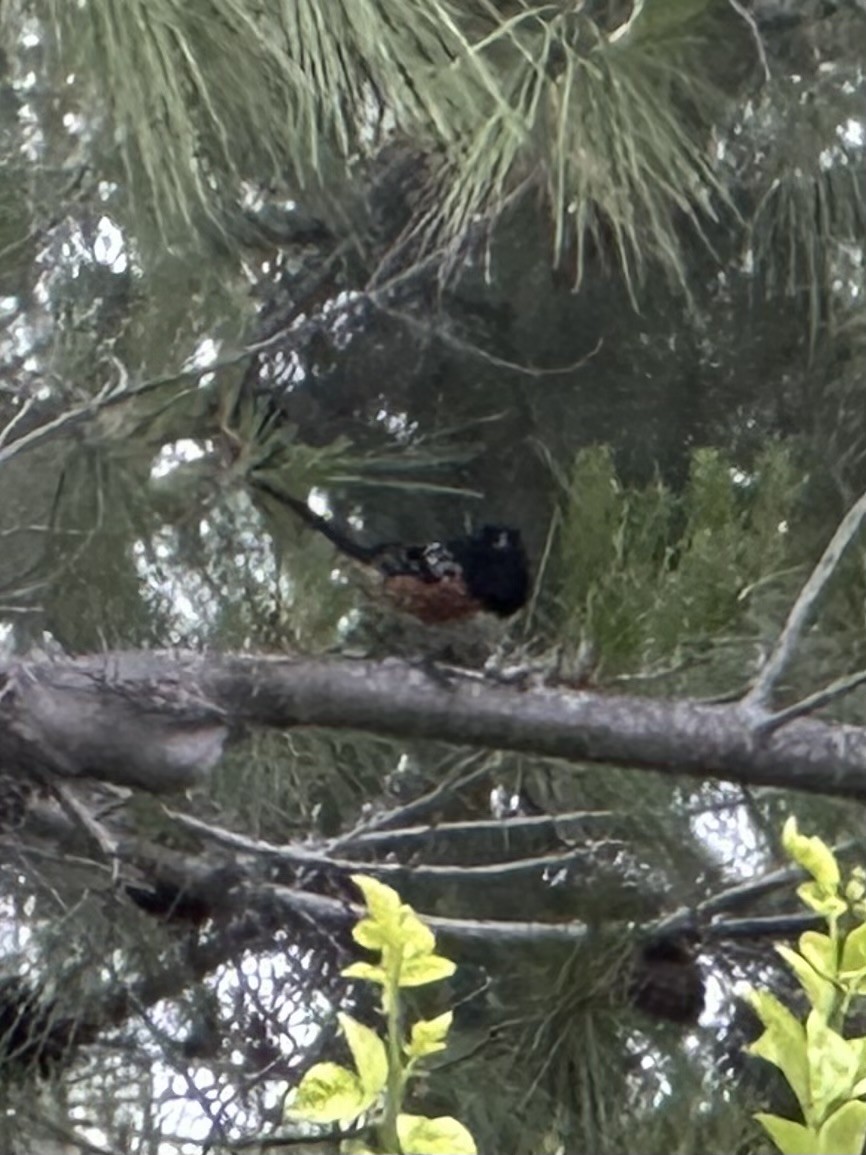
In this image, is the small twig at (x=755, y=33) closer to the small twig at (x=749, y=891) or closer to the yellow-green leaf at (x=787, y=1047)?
the small twig at (x=749, y=891)

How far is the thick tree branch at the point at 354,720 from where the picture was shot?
1.87 feet

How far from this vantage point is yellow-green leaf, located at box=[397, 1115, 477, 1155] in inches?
7.7

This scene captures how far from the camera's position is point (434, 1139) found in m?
0.20

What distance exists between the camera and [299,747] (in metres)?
0.74

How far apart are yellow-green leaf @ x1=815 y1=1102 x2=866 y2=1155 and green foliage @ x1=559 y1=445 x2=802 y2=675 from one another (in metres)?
0.44

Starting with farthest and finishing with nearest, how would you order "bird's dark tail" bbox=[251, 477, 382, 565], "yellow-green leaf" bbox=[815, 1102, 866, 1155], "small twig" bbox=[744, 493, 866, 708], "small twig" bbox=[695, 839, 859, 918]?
"bird's dark tail" bbox=[251, 477, 382, 565] → "small twig" bbox=[695, 839, 859, 918] → "small twig" bbox=[744, 493, 866, 708] → "yellow-green leaf" bbox=[815, 1102, 866, 1155]

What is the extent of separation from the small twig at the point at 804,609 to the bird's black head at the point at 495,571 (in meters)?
0.13

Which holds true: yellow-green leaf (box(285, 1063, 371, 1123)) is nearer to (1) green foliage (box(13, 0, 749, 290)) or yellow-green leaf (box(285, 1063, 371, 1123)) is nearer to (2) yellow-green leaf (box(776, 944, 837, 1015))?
(2) yellow-green leaf (box(776, 944, 837, 1015))

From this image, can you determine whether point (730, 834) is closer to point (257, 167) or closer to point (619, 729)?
point (619, 729)

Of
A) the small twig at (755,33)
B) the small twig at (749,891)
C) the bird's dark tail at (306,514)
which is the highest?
the small twig at (755,33)

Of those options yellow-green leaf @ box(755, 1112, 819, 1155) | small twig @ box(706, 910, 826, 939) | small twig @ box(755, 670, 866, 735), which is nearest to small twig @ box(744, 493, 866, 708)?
small twig @ box(755, 670, 866, 735)

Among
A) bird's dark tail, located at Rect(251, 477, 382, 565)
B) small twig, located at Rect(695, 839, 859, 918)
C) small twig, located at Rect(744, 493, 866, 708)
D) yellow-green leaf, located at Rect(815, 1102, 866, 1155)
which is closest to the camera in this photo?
yellow-green leaf, located at Rect(815, 1102, 866, 1155)

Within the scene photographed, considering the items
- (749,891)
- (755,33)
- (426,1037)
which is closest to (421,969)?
(426,1037)

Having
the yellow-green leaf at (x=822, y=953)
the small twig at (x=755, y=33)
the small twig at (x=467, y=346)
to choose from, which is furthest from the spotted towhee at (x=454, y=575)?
the yellow-green leaf at (x=822, y=953)
